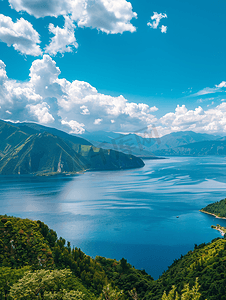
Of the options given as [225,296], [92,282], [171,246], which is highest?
[225,296]

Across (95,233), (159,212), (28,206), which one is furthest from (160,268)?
(28,206)

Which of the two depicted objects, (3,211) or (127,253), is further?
(3,211)

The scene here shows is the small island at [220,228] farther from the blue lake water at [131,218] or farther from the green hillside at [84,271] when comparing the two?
the green hillside at [84,271]

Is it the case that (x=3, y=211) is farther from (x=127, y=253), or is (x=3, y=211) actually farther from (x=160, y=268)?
(x=160, y=268)

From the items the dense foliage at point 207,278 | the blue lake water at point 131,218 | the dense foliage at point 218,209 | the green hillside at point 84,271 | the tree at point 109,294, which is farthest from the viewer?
the dense foliage at point 218,209

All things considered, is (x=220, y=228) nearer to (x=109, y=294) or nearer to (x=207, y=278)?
(x=207, y=278)

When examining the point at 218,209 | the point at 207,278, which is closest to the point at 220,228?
the point at 218,209

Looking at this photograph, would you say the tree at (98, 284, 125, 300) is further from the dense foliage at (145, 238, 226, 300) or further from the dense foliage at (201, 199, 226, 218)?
the dense foliage at (201, 199, 226, 218)

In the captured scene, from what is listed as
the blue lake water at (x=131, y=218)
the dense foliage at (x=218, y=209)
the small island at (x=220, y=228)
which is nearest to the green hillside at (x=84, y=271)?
the blue lake water at (x=131, y=218)
